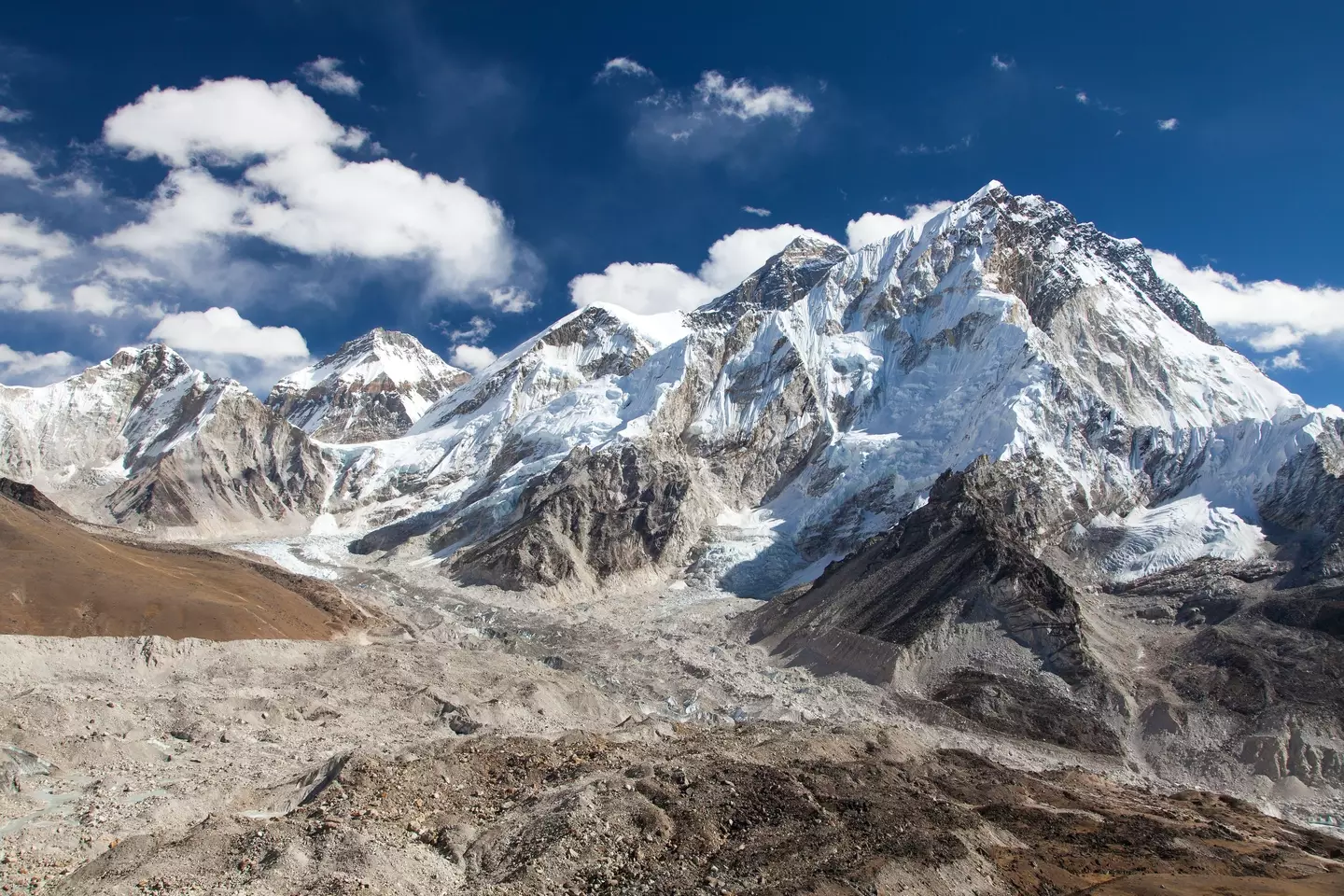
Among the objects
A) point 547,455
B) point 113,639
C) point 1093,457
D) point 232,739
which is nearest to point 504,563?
point 547,455

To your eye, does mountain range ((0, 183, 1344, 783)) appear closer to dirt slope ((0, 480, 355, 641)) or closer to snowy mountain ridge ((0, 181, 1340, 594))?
snowy mountain ridge ((0, 181, 1340, 594))

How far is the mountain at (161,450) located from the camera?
450 ft

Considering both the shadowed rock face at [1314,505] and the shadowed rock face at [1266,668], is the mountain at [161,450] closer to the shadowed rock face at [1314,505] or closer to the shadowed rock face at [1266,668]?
the shadowed rock face at [1266,668]

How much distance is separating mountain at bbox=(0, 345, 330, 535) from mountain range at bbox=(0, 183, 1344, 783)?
1.93 feet

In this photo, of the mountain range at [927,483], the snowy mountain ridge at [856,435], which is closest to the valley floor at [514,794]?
the mountain range at [927,483]

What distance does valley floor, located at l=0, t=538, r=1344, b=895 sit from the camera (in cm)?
2295

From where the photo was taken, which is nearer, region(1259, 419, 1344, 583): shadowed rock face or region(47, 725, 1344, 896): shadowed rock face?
region(47, 725, 1344, 896): shadowed rock face

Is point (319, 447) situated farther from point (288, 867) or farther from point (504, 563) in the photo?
point (288, 867)

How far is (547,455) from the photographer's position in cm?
14512

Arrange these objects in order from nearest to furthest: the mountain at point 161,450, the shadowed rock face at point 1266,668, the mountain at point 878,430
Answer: the shadowed rock face at point 1266,668
the mountain at point 878,430
the mountain at point 161,450

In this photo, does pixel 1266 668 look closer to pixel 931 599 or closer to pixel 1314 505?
pixel 931 599

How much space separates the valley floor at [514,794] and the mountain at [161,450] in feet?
325

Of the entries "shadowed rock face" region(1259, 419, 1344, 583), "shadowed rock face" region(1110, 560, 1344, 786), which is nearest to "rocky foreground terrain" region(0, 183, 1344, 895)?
"shadowed rock face" region(1110, 560, 1344, 786)

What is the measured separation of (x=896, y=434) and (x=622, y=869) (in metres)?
119
